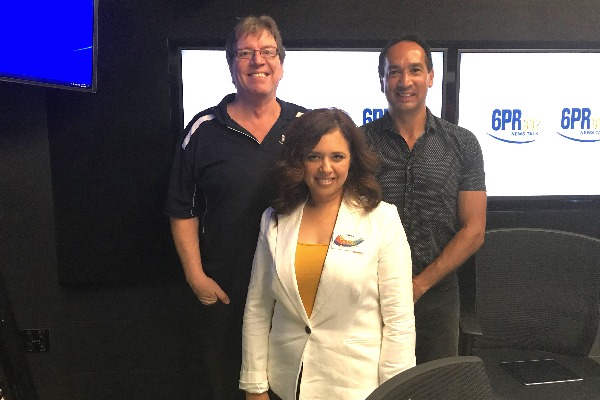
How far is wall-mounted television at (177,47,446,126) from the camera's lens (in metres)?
2.48

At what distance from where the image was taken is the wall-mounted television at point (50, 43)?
1.92 meters

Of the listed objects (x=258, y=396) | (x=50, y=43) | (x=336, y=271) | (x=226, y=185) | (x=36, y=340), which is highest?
(x=50, y=43)

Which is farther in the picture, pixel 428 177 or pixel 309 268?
pixel 428 177

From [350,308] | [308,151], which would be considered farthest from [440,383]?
[308,151]

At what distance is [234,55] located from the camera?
191cm

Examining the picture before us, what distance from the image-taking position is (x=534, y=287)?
2.10 meters

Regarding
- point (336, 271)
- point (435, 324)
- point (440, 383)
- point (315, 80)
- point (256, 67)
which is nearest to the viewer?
point (440, 383)

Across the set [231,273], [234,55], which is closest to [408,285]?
[231,273]

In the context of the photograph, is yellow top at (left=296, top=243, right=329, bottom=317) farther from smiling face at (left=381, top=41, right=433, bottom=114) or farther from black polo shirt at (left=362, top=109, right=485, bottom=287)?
smiling face at (left=381, top=41, right=433, bottom=114)

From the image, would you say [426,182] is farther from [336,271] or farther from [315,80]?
[315,80]

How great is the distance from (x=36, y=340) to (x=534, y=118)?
274 cm

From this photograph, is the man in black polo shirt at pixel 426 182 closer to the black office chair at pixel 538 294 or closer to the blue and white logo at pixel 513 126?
A: the black office chair at pixel 538 294

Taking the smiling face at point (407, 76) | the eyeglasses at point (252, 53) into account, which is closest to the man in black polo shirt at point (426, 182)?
the smiling face at point (407, 76)

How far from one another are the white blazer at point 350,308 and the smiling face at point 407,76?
521 millimetres
